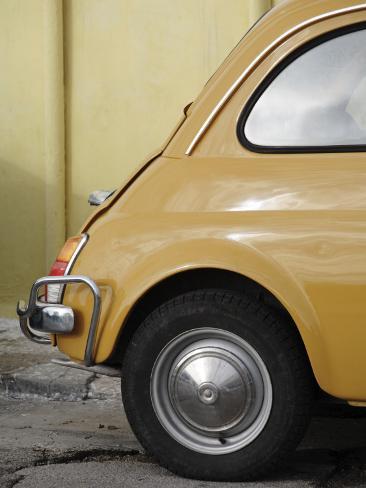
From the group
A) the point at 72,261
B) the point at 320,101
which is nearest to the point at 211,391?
the point at 72,261

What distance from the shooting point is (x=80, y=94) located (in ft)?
26.8

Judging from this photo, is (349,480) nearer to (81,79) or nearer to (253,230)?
(253,230)

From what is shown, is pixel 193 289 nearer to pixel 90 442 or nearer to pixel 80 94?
pixel 90 442

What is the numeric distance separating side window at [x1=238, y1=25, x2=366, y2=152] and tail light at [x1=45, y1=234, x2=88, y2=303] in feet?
2.60

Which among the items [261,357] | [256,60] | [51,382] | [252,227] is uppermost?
[256,60]

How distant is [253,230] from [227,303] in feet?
0.95

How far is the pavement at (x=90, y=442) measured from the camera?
436 centimetres

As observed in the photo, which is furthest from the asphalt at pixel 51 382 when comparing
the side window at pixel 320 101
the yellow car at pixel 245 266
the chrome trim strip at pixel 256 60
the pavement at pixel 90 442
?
the side window at pixel 320 101

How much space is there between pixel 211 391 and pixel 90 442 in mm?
998

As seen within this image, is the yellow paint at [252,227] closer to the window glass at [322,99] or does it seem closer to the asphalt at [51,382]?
the window glass at [322,99]

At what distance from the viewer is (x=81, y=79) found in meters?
8.16

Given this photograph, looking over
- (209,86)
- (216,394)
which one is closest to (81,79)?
(209,86)

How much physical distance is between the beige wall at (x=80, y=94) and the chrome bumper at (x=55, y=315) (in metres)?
3.68

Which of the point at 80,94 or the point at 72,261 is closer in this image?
the point at 72,261
